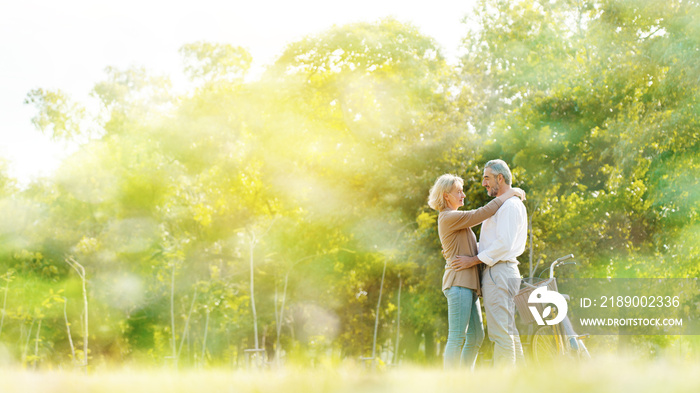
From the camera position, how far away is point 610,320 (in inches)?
444

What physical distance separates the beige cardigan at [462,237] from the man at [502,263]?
0.06 meters

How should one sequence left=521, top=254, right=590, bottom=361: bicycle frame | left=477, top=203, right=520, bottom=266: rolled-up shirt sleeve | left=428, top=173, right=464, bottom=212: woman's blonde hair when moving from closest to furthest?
1. left=477, top=203, right=520, bottom=266: rolled-up shirt sleeve
2. left=428, top=173, right=464, bottom=212: woman's blonde hair
3. left=521, top=254, right=590, bottom=361: bicycle frame

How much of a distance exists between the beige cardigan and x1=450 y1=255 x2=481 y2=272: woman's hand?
0.09 feet

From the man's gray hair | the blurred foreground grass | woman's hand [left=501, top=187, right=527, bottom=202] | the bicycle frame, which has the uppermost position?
the man's gray hair

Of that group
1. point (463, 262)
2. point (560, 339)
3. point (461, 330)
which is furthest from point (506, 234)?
point (560, 339)

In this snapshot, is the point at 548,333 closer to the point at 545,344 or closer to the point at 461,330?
the point at 545,344

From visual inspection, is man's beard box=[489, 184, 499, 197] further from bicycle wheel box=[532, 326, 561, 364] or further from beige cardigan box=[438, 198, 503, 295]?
bicycle wheel box=[532, 326, 561, 364]

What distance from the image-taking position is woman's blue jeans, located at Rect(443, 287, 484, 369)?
378 centimetres

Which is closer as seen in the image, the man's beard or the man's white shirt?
the man's white shirt

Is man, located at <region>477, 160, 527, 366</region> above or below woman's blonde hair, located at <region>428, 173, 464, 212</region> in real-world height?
below

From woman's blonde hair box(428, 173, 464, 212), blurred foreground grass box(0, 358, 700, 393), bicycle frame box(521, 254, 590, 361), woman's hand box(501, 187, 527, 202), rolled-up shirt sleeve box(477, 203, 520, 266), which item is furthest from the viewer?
bicycle frame box(521, 254, 590, 361)

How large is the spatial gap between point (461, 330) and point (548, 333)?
2.65 ft

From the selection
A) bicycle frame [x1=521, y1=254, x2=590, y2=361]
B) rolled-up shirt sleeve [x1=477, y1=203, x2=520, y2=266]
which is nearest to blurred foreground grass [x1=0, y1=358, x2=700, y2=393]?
rolled-up shirt sleeve [x1=477, y1=203, x2=520, y2=266]

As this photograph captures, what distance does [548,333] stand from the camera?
13.9ft
